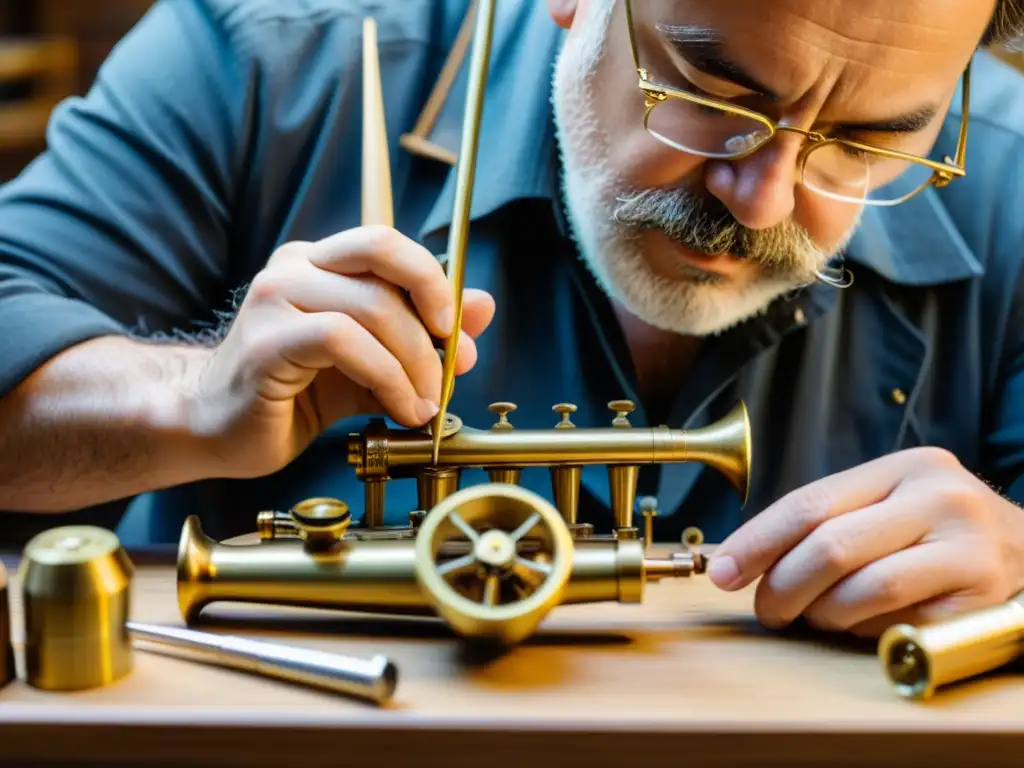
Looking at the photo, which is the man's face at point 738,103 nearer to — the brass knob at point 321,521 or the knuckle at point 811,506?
the knuckle at point 811,506

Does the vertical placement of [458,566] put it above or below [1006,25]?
below

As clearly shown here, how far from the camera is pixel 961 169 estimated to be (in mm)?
965

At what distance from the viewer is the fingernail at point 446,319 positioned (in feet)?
2.41

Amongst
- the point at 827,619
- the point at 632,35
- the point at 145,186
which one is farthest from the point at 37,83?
the point at 827,619

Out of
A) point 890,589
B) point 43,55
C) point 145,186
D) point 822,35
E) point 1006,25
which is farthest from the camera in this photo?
point 43,55

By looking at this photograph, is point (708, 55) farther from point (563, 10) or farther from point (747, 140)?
point (563, 10)

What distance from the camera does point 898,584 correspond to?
70cm

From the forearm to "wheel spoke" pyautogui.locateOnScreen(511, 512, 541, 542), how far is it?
36 centimetres

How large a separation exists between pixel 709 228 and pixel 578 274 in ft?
0.79

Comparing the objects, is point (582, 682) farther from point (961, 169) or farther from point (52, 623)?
point (961, 169)

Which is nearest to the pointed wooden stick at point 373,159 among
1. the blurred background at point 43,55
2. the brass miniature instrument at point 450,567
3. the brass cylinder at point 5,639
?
the brass miniature instrument at point 450,567

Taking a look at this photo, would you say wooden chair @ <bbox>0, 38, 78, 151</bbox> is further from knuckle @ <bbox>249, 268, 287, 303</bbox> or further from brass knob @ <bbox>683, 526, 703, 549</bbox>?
brass knob @ <bbox>683, 526, 703, 549</bbox>

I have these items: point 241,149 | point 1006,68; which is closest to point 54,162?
point 241,149

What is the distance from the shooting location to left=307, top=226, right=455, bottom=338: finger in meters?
0.72
